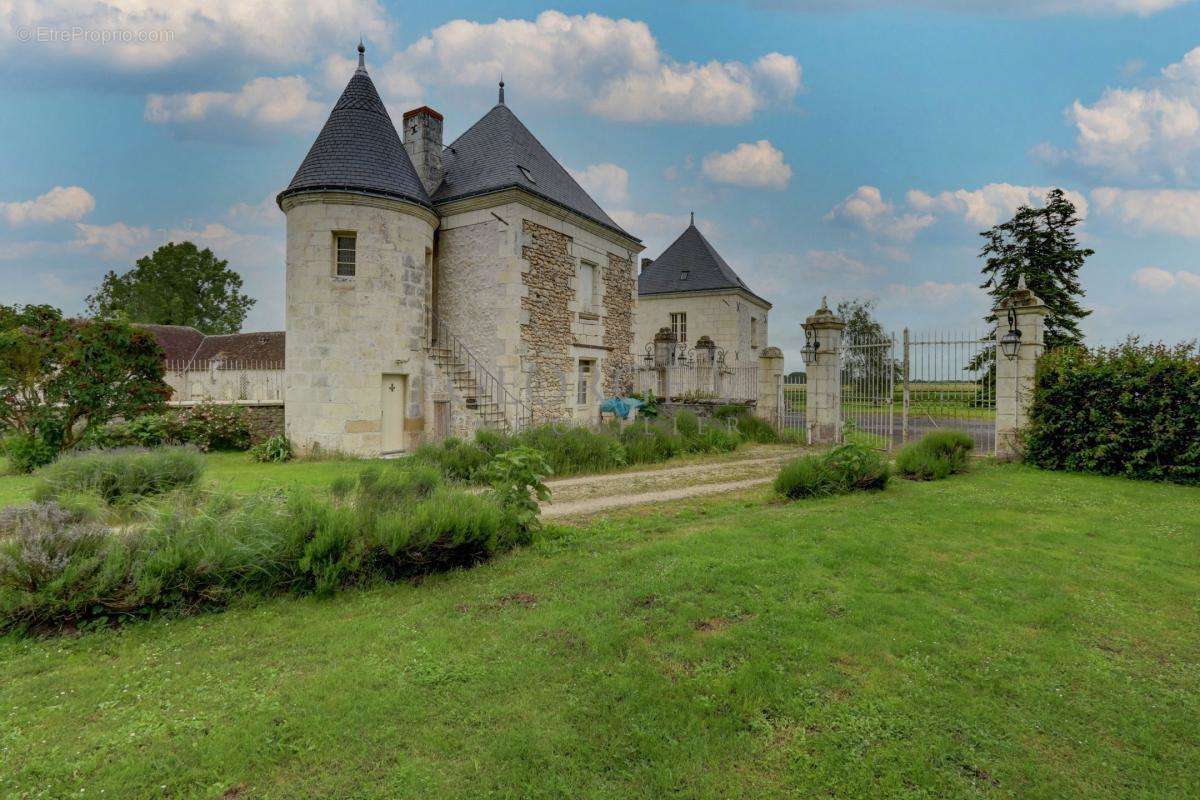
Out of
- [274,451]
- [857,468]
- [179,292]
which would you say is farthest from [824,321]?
[179,292]

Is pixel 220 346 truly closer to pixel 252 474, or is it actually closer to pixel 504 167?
pixel 504 167

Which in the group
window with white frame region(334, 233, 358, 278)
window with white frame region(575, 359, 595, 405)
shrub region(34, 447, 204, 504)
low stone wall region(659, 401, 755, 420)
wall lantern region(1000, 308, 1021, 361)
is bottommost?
shrub region(34, 447, 204, 504)

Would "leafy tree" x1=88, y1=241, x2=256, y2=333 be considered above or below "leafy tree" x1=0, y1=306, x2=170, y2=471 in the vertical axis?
above

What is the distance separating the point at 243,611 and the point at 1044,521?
700cm

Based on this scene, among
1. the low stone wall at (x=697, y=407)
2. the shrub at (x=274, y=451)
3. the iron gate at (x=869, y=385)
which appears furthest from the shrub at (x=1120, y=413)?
the shrub at (x=274, y=451)

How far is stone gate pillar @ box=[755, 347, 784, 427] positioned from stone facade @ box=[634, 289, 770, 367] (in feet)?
26.9

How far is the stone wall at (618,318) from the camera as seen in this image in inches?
642

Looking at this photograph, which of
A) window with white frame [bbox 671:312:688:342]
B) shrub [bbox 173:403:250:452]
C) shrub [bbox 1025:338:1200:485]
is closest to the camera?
shrub [bbox 1025:338:1200:485]

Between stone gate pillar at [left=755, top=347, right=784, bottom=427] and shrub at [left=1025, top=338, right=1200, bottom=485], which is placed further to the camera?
stone gate pillar at [left=755, top=347, right=784, bottom=427]

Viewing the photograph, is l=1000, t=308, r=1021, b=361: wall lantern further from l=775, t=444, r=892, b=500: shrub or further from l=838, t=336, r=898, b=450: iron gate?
l=775, t=444, r=892, b=500: shrub

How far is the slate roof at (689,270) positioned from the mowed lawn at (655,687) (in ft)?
66.5

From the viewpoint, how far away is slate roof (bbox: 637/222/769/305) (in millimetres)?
23719

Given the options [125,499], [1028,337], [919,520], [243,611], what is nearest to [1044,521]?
[919,520]

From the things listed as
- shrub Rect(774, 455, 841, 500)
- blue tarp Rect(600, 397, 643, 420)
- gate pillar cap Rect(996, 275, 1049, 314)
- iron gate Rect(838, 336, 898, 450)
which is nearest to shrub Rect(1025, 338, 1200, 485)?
gate pillar cap Rect(996, 275, 1049, 314)
